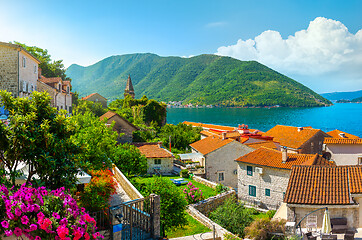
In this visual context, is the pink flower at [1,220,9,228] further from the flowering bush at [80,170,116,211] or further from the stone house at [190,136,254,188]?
the stone house at [190,136,254,188]

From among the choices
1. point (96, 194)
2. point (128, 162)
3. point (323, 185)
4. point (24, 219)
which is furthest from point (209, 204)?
point (24, 219)

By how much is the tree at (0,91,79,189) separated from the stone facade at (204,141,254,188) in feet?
87.3

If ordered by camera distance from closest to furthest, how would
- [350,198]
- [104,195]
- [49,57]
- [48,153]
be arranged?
[48,153]
[104,195]
[350,198]
[49,57]

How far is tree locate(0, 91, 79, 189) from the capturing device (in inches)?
334

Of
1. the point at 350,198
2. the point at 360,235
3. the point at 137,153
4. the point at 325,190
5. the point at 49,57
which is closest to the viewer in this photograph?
the point at 360,235

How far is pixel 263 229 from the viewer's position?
14.8m

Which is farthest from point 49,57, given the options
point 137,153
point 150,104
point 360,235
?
point 360,235

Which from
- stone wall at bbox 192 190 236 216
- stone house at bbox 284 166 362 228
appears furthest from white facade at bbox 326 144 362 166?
stone wall at bbox 192 190 236 216

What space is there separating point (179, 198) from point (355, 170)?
12140 millimetres

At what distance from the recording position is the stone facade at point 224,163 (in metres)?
35.0

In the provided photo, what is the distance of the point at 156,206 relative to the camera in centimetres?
1034

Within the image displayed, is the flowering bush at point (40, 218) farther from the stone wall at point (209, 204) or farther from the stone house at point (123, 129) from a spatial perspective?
the stone house at point (123, 129)

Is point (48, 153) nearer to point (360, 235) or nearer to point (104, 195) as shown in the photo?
point (104, 195)

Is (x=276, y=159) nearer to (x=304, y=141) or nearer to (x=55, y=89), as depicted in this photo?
(x=304, y=141)
